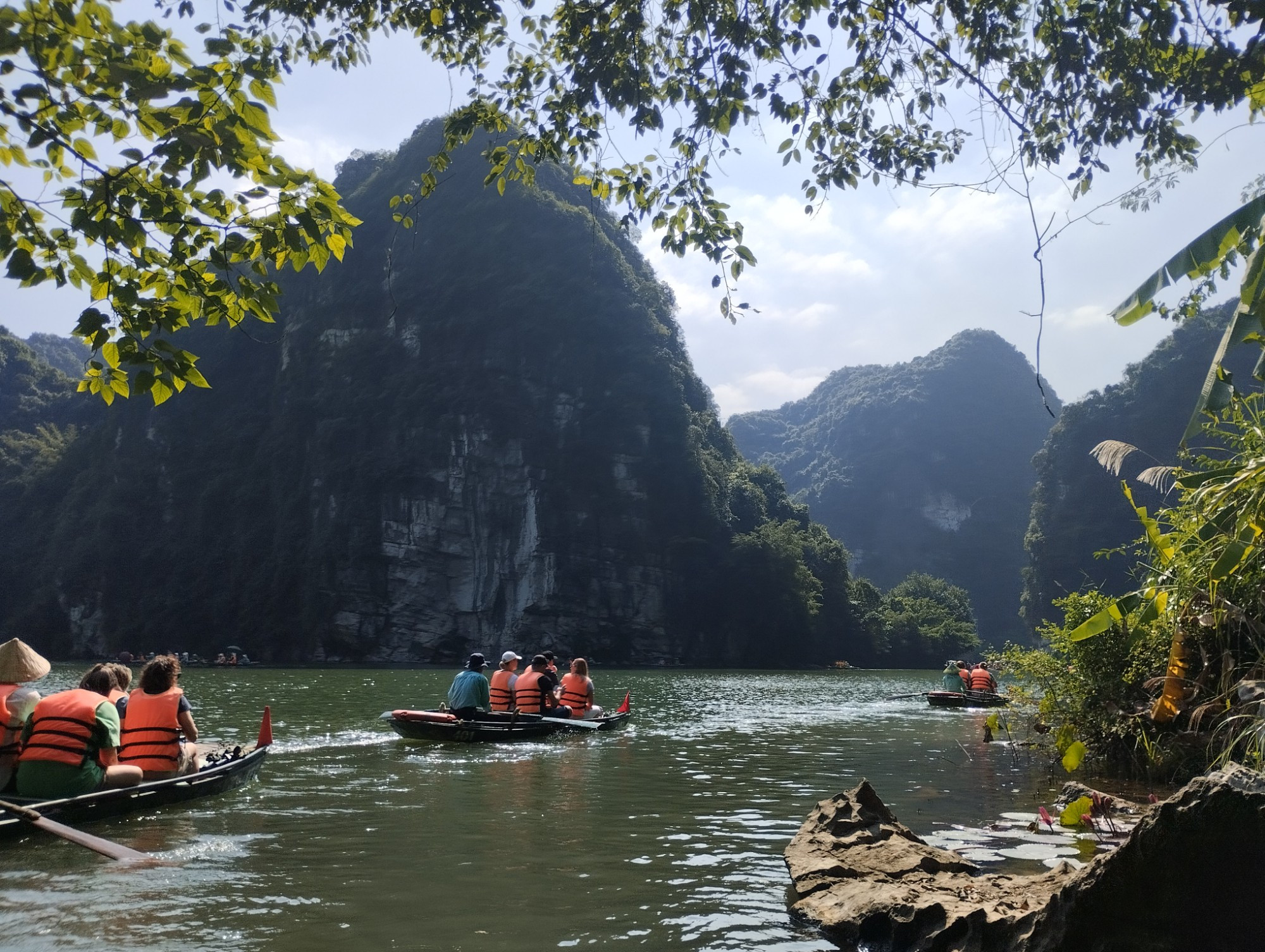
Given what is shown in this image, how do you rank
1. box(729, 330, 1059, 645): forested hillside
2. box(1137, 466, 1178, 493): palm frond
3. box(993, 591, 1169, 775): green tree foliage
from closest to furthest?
box(1137, 466, 1178, 493): palm frond < box(993, 591, 1169, 775): green tree foliage < box(729, 330, 1059, 645): forested hillside

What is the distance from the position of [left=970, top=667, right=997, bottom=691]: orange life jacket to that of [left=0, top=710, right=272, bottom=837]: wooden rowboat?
19.8 meters

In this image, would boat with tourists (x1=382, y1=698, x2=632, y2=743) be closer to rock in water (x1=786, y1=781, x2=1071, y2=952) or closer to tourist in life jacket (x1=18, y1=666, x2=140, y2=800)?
tourist in life jacket (x1=18, y1=666, x2=140, y2=800)

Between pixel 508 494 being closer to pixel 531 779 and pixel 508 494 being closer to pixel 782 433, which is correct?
pixel 531 779

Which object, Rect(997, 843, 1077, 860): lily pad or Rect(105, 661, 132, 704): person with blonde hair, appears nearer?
Rect(997, 843, 1077, 860): lily pad

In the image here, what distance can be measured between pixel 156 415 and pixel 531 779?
77.3 metres

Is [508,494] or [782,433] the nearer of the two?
[508,494]

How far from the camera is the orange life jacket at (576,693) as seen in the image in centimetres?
1584

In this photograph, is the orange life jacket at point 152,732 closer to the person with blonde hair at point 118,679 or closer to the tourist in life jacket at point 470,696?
the person with blonde hair at point 118,679

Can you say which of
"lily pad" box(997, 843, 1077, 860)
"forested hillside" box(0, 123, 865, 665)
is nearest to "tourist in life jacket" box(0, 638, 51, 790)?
"lily pad" box(997, 843, 1077, 860)

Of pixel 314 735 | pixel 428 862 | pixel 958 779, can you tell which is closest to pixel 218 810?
pixel 428 862

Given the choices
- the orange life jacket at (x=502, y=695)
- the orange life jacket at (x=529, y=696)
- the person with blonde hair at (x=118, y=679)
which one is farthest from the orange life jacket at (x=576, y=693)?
the person with blonde hair at (x=118, y=679)

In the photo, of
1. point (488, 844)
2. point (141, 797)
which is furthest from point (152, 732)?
point (488, 844)

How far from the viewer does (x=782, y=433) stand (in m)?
185

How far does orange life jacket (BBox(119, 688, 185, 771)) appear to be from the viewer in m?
8.30
